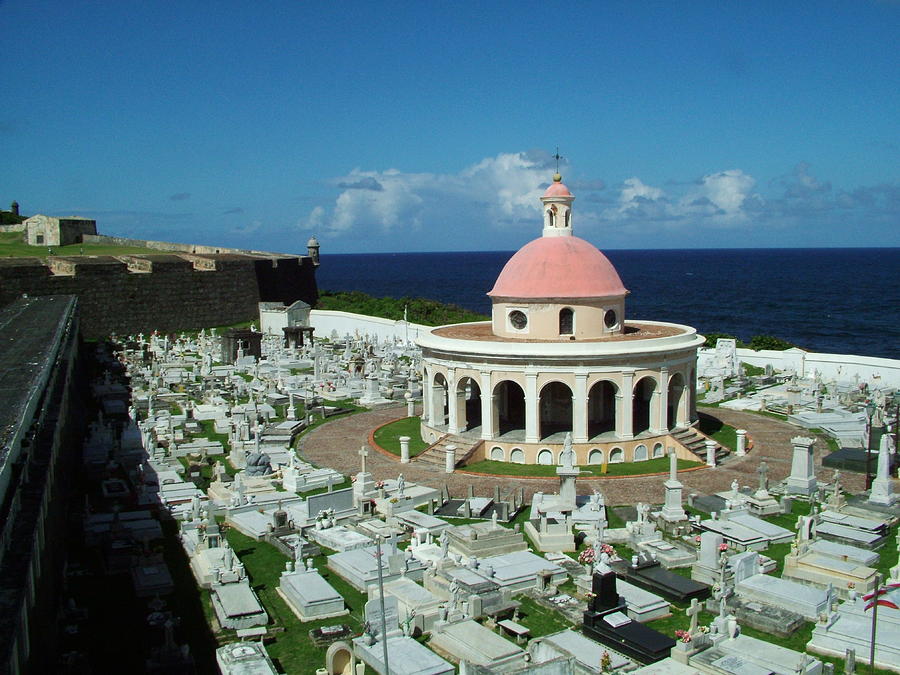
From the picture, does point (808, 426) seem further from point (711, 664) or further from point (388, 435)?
point (711, 664)

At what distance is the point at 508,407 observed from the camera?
28.1m

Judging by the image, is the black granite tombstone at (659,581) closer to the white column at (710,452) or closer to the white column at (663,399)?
the white column at (710,452)

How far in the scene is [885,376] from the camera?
32438 mm

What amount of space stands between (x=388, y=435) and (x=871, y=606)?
17121 millimetres

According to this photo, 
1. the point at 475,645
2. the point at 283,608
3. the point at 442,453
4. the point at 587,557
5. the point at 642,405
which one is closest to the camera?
the point at 475,645

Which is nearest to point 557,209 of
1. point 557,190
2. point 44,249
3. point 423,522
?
point 557,190

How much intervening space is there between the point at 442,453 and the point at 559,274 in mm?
6227

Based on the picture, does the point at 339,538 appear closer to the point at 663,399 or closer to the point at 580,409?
the point at 580,409

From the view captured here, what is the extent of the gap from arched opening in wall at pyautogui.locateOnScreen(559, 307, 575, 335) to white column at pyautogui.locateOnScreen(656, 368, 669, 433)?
283 cm

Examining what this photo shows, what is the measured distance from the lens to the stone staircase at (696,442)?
2364 centimetres

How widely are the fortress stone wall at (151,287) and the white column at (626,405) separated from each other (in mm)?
37993

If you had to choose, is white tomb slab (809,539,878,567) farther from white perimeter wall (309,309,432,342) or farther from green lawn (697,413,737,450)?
white perimeter wall (309,309,432,342)

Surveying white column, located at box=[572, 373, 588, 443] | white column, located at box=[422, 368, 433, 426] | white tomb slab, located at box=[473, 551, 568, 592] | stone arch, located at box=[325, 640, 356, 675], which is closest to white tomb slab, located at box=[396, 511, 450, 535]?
white tomb slab, located at box=[473, 551, 568, 592]

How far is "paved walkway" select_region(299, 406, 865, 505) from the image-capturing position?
20906mm
